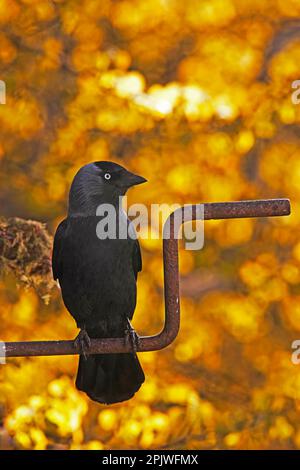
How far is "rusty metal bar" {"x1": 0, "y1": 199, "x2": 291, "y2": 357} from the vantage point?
1864mm

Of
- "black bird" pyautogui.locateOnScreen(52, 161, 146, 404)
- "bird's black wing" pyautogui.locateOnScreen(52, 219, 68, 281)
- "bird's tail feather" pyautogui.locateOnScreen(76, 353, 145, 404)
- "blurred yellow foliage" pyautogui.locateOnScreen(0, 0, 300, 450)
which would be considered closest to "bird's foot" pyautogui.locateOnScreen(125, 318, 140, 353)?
"black bird" pyautogui.locateOnScreen(52, 161, 146, 404)

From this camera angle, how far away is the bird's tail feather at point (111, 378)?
279 centimetres

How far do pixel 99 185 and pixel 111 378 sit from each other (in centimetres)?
69

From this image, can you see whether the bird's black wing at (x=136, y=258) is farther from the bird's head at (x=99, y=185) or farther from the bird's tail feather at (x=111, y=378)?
the bird's tail feather at (x=111, y=378)

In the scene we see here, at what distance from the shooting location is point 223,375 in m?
5.59

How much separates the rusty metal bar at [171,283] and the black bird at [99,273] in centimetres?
69

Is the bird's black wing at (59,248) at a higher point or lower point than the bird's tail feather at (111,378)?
higher

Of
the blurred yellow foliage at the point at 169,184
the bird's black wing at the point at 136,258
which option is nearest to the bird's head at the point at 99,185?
the bird's black wing at the point at 136,258

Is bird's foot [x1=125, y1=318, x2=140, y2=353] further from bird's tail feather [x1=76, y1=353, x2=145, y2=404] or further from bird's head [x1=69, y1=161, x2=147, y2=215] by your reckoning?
bird's head [x1=69, y1=161, x2=147, y2=215]

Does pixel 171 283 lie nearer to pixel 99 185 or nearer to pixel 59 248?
pixel 99 185

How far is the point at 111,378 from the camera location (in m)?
2.82

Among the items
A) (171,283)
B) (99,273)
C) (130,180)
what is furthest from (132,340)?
(130,180)

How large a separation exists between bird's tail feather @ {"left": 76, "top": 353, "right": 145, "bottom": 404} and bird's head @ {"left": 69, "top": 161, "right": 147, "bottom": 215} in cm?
55

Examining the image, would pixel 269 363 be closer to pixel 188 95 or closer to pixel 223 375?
pixel 223 375
